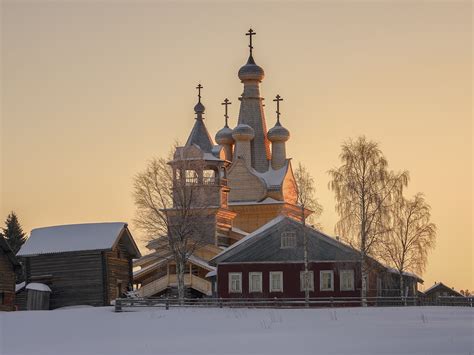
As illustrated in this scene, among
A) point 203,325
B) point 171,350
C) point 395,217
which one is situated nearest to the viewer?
point 171,350

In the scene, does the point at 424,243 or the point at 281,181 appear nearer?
the point at 424,243

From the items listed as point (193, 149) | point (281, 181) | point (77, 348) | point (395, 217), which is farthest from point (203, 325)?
point (281, 181)

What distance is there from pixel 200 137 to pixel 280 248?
24575 millimetres

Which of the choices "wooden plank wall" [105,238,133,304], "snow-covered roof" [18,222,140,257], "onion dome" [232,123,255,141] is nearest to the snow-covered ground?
"wooden plank wall" [105,238,133,304]

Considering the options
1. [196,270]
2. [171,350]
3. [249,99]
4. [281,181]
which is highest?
[249,99]

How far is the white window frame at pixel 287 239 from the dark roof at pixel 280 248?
0.43ft

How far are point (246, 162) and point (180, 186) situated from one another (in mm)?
24638

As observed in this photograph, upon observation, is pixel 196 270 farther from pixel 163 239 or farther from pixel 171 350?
pixel 171 350

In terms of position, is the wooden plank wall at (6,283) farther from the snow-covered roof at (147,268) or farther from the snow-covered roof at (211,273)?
the snow-covered roof at (147,268)

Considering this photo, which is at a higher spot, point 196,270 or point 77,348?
point 196,270

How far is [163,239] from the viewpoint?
63031 millimetres

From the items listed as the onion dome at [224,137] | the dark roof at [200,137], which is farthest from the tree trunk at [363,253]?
the onion dome at [224,137]

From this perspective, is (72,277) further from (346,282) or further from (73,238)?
(346,282)

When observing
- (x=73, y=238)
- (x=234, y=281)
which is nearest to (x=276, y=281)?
(x=234, y=281)
